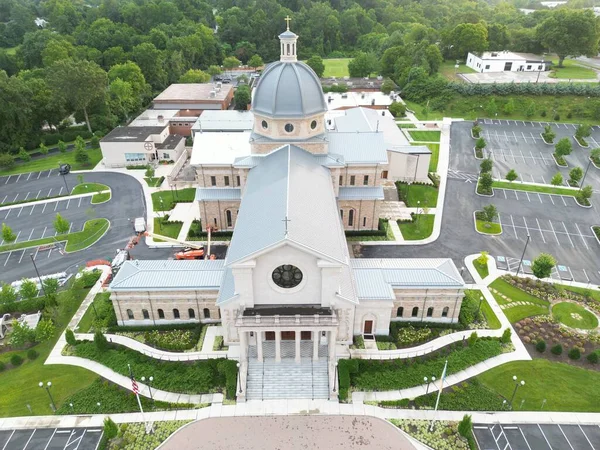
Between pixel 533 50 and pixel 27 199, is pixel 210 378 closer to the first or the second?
pixel 27 199

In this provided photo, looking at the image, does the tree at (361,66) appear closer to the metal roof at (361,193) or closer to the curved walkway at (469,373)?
the metal roof at (361,193)

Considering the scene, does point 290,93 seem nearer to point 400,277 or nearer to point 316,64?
point 400,277

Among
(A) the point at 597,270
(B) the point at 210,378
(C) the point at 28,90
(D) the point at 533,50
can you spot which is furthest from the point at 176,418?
(D) the point at 533,50

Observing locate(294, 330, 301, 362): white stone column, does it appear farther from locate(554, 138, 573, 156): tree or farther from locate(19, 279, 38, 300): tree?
locate(554, 138, 573, 156): tree

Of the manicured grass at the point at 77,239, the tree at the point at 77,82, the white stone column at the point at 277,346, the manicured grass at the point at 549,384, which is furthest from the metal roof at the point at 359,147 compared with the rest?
the tree at the point at 77,82

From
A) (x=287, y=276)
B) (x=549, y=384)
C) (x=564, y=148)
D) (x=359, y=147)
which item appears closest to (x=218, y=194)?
(x=359, y=147)

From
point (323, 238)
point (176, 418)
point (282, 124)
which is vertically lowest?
point (176, 418)
